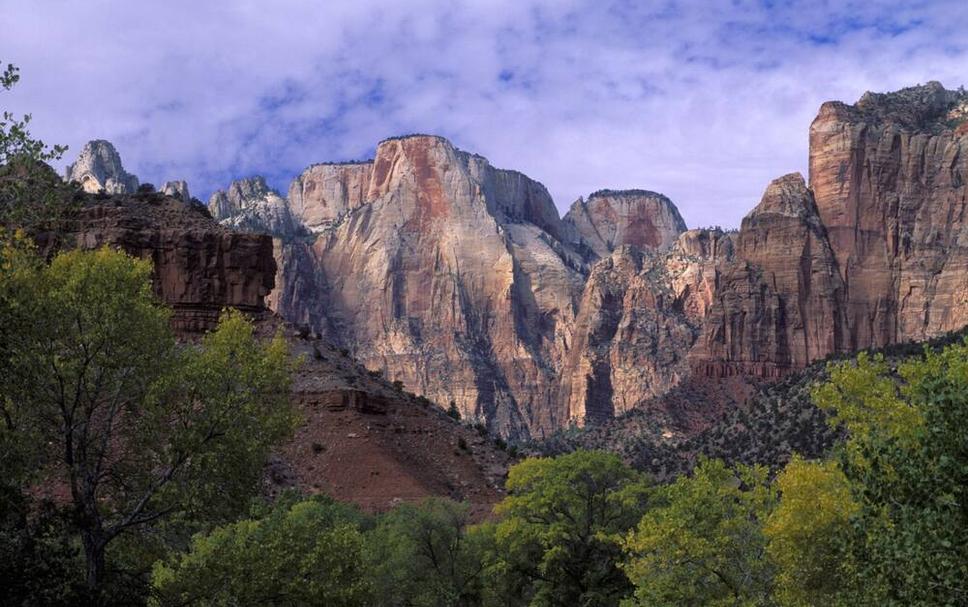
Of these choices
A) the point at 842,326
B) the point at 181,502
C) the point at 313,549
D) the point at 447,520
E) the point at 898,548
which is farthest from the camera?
the point at 842,326

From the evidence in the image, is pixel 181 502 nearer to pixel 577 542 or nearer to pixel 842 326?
pixel 577 542

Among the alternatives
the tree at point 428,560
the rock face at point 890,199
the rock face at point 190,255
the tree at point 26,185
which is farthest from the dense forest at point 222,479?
the rock face at point 890,199

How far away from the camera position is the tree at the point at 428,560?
48250 mm

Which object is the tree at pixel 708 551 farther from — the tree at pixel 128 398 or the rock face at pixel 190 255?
the rock face at pixel 190 255

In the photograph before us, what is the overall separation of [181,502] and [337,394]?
179 ft

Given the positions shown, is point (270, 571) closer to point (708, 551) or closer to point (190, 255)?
point (708, 551)

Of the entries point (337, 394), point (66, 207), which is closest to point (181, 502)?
point (66, 207)

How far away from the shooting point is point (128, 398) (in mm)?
25156

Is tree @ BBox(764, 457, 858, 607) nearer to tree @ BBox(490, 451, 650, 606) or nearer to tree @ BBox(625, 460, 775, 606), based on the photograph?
tree @ BBox(625, 460, 775, 606)

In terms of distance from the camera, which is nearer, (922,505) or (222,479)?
(922,505)

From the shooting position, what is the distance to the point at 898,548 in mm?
17656

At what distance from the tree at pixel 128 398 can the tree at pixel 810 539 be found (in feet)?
37.4

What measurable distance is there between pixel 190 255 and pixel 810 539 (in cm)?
6982

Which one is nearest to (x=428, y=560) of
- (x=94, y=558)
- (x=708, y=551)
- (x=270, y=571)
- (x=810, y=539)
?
(x=708, y=551)
